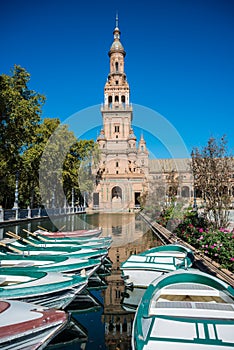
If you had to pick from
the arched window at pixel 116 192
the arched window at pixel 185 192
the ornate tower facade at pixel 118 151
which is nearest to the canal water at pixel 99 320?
the ornate tower facade at pixel 118 151

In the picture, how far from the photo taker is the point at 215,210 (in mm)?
13352

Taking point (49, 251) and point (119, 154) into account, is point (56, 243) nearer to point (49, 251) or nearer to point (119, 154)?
point (49, 251)

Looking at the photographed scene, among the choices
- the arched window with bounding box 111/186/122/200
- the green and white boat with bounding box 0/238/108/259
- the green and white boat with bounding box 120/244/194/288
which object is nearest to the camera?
the green and white boat with bounding box 120/244/194/288

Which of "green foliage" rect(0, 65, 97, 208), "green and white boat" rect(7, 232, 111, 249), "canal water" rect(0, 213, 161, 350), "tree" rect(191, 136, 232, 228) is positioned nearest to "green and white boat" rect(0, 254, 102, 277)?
"canal water" rect(0, 213, 161, 350)

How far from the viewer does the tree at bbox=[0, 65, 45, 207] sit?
70.3 feet

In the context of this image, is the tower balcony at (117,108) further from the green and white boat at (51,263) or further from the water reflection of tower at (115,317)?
the green and white boat at (51,263)

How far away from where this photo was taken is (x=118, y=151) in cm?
6600

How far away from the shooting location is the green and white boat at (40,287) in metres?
5.92

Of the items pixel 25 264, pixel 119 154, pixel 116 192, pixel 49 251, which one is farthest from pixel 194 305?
pixel 119 154

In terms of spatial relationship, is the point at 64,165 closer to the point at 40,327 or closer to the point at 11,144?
the point at 11,144

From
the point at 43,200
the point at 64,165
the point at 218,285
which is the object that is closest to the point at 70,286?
the point at 218,285

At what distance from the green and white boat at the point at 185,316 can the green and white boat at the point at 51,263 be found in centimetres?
316

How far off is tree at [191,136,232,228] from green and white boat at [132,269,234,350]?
8103mm

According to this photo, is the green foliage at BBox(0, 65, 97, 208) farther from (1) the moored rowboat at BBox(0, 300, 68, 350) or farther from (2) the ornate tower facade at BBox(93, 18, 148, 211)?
(1) the moored rowboat at BBox(0, 300, 68, 350)
